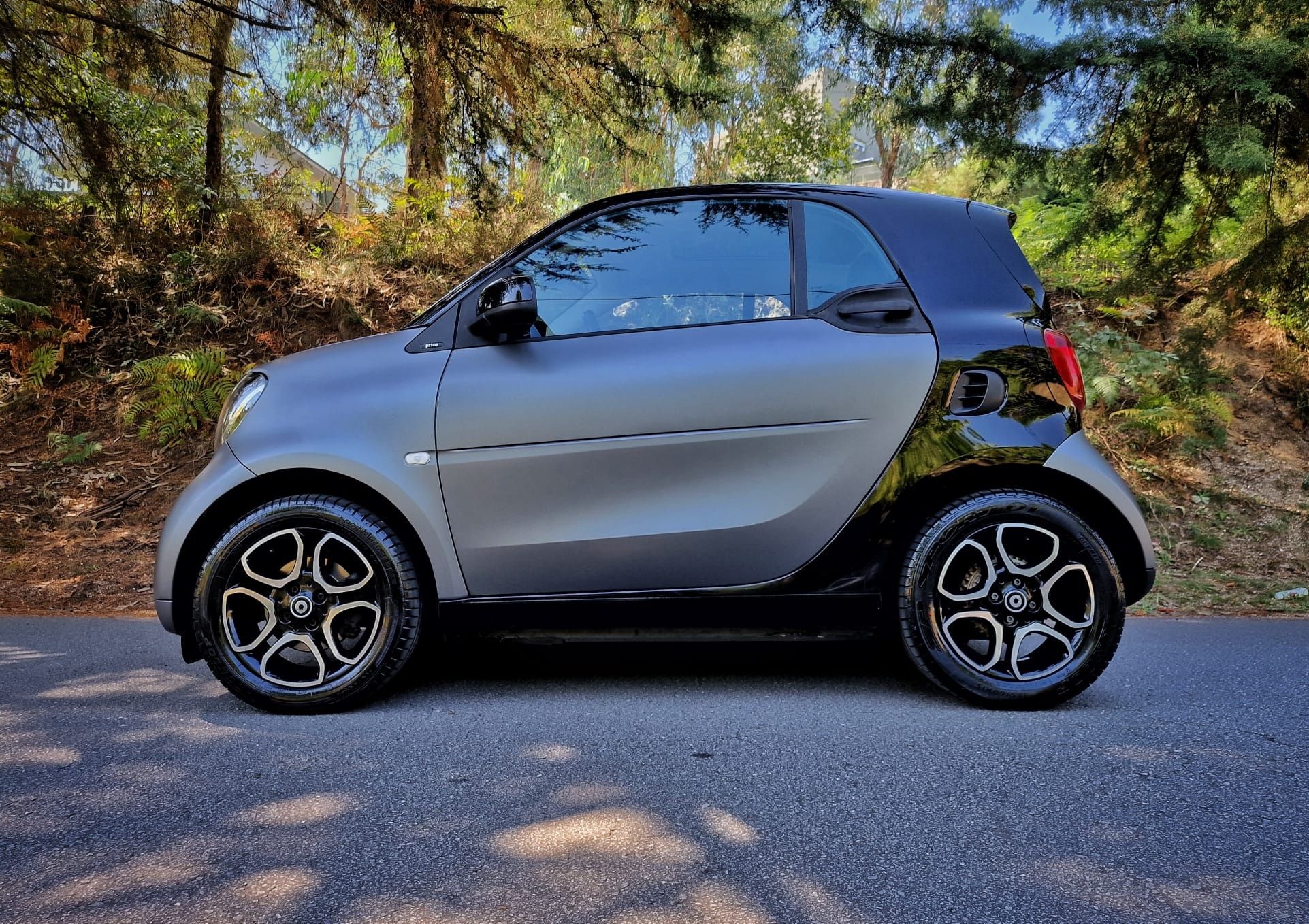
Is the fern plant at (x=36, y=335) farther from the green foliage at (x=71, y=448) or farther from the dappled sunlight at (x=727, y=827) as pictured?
the dappled sunlight at (x=727, y=827)

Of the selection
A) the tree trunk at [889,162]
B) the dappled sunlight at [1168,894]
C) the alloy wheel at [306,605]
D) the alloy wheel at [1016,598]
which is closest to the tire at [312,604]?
the alloy wheel at [306,605]

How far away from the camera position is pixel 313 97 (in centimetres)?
971

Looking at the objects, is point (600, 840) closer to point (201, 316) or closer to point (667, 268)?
point (667, 268)

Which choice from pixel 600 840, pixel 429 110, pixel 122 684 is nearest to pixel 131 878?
pixel 600 840

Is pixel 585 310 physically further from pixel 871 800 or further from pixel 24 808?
pixel 24 808

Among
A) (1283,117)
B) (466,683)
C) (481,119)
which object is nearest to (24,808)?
(466,683)

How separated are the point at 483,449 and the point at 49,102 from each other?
5.65 metres

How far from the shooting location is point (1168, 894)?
2.03 metres

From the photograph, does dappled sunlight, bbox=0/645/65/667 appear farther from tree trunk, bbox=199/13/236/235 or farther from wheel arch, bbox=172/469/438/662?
tree trunk, bbox=199/13/236/235

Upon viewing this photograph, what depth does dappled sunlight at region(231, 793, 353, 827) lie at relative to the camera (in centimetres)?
243

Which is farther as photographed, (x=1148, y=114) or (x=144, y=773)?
(x=1148, y=114)

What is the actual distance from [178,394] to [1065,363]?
8.04m

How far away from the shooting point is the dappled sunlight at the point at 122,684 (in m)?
3.73

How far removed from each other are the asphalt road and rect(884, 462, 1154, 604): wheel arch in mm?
558
